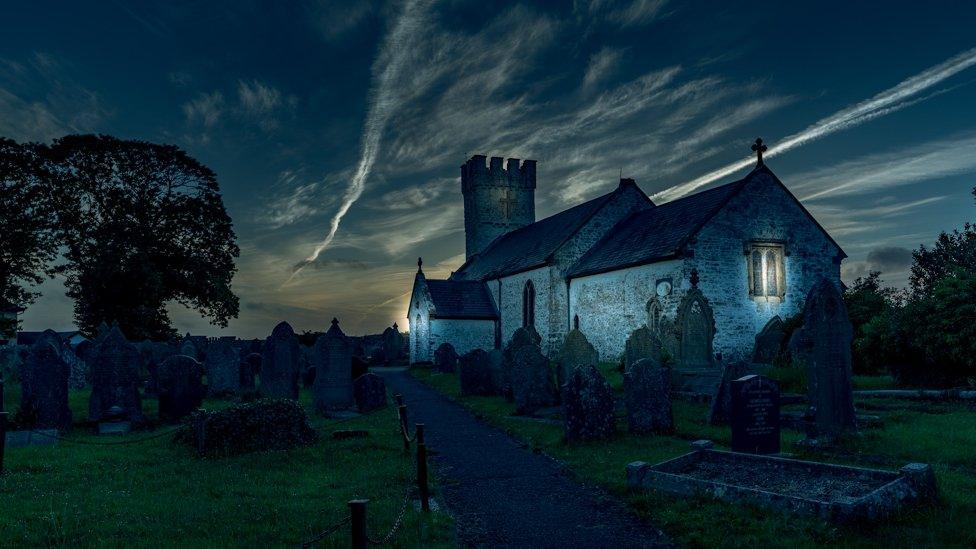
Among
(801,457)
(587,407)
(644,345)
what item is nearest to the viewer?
(801,457)

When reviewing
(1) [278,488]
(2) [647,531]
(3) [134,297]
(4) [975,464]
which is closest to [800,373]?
(4) [975,464]

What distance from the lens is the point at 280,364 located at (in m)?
16.7

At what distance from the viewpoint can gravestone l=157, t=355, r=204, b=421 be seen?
15.1 meters

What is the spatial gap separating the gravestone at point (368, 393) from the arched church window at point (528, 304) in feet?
56.9

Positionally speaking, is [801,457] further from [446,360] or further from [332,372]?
[446,360]

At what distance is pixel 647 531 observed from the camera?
6387mm

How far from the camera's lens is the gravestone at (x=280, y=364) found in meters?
16.7

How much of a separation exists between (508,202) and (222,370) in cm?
3412

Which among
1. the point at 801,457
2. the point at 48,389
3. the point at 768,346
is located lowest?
the point at 801,457

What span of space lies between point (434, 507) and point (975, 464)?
7.23 m

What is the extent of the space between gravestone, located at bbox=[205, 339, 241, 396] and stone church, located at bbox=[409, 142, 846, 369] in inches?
556

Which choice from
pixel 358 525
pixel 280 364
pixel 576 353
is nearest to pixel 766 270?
pixel 576 353

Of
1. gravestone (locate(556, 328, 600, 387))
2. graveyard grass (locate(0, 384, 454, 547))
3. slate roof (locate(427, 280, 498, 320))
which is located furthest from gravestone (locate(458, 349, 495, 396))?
slate roof (locate(427, 280, 498, 320))

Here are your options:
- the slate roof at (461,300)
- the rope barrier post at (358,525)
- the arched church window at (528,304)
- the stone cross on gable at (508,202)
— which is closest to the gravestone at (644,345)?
the rope barrier post at (358,525)
